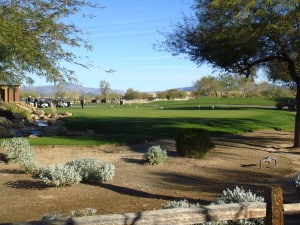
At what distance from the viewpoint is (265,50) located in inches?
830

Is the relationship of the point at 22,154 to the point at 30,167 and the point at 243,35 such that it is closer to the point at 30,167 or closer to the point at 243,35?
the point at 30,167

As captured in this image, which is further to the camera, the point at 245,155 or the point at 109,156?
the point at 245,155

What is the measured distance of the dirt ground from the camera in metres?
10.3

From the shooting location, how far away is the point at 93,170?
12.6 meters

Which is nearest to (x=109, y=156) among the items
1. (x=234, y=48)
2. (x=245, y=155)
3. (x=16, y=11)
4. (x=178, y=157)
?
(x=178, y=157)

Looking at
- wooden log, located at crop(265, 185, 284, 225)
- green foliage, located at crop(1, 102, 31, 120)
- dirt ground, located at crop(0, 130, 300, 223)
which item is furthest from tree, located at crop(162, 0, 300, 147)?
green foliage, located at crop(1, 102, 31, 120)

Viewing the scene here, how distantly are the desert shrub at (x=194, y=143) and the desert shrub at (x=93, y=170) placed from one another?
5342mm

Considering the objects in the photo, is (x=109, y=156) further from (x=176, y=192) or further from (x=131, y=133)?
(x=131, y=133)

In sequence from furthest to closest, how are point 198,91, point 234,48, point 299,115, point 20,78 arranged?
point 198,91 → point 299,115 → point 234,48 → point 20,78

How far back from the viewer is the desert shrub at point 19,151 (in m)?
14.1

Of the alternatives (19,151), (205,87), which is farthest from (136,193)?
(205,87)

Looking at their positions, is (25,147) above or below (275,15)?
below

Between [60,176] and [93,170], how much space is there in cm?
108

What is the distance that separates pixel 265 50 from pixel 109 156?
8169 mm
